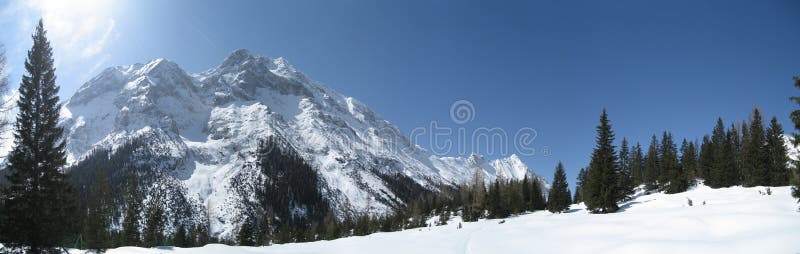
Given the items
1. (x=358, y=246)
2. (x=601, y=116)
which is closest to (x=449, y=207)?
(x=601, y=116)

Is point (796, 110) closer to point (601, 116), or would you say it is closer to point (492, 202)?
point (601, 116)

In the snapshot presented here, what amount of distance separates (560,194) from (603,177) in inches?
1010

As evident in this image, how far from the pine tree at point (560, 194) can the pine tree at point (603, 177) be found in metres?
19.0

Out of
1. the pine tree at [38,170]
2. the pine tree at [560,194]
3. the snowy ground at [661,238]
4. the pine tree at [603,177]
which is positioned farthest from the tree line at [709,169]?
the pine tree at [38,170]

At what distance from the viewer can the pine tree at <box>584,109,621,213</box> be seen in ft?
111

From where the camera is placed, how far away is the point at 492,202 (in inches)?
2537

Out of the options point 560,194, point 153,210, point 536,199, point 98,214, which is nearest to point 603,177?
point 560,194

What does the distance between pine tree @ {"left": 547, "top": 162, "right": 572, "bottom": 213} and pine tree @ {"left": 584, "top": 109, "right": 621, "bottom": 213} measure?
19010 mm

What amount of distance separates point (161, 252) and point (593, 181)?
120 feet

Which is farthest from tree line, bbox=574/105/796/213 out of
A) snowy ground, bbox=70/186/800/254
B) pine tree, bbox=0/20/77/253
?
pine tree, bbox=0/20/77/253

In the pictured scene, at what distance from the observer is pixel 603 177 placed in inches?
1379

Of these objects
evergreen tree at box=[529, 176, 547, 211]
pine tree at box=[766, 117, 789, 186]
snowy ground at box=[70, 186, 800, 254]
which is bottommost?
evergreen tree at box=[529, 176, 547, 211]

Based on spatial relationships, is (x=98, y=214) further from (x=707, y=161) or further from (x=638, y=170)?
(x=638, y=170)

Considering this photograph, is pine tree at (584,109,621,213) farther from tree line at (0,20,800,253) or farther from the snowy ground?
the snowy ground
